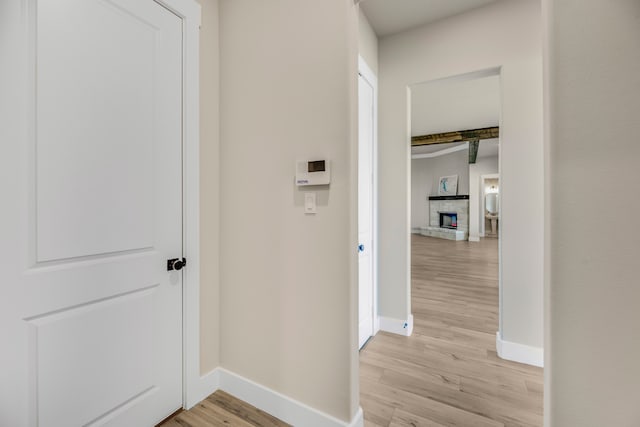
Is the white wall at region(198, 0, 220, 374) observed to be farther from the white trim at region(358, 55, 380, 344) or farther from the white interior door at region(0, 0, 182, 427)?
the white trim at region(358, 55, 380, 344)

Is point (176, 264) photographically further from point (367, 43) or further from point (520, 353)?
point (520, 353)

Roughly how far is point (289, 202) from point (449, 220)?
11.7 metres

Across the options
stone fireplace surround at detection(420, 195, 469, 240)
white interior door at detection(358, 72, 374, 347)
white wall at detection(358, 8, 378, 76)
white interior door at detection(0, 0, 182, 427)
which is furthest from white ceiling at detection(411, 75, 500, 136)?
stone fireplace surround at detection(420, 195, 469, 240)

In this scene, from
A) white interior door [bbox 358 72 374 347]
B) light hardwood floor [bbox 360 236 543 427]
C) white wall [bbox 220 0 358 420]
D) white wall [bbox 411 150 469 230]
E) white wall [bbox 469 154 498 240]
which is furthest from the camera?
white wall [bbox 411 150 469 230]

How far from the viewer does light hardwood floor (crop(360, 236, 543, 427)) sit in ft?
5.50

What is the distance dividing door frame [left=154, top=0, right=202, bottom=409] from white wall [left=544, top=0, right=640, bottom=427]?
1808 millimetres

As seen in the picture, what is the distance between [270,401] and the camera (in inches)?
65.1

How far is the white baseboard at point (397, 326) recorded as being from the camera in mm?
2736

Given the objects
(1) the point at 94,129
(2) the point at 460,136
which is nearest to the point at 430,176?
(2) the point at 460,136

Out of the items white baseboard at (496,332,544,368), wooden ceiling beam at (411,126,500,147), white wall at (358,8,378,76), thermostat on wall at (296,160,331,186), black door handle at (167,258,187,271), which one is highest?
wooden ceiling beam at (411,126,500,147)

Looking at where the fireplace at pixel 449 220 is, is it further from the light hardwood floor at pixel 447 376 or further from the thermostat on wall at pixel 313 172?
A: the thermostat on wall at pixel 313 172

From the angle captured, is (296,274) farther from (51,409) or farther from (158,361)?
(51,409)

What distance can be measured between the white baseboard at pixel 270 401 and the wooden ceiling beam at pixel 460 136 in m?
6.85

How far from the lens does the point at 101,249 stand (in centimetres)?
131
